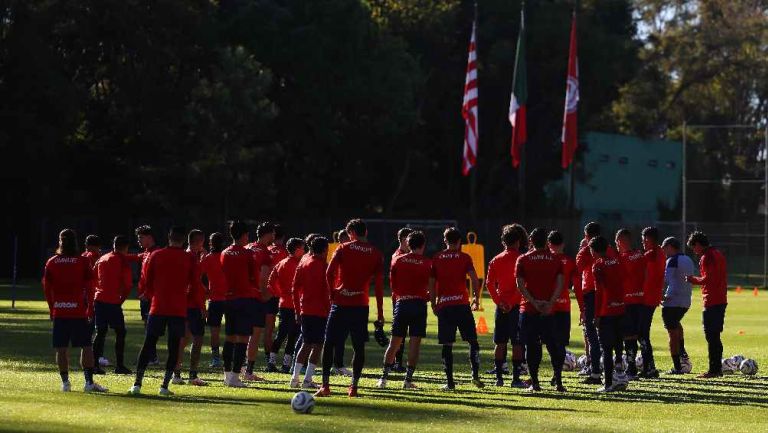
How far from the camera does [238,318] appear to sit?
745 inches

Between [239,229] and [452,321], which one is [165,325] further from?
[452,321]

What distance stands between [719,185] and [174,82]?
21.1 metres

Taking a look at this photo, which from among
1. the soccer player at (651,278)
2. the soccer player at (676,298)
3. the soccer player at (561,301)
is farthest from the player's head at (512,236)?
the soccer player at (676,298)

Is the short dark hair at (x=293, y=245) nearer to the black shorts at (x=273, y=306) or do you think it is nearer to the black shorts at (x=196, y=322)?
the black shorts at (x=273, y=306)

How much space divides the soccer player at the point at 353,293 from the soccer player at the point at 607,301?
2852mm

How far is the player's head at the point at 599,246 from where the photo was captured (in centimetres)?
1873

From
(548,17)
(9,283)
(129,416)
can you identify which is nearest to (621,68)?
(548,17)

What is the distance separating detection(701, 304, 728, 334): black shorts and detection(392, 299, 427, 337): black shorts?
4.65 metres

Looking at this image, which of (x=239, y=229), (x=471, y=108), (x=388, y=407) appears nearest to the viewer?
(x=388, y=407)

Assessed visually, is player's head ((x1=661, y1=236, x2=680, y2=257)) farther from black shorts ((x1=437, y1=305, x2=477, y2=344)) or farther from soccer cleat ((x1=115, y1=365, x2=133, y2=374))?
soccer cleat ((x1=115, y1=365, x2=133, y2=374))

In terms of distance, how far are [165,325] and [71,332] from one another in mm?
1063

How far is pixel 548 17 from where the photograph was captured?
7119 centimetres

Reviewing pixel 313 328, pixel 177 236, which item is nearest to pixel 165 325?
pixel 177 236

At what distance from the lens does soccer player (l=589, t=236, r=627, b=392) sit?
18766 mm
